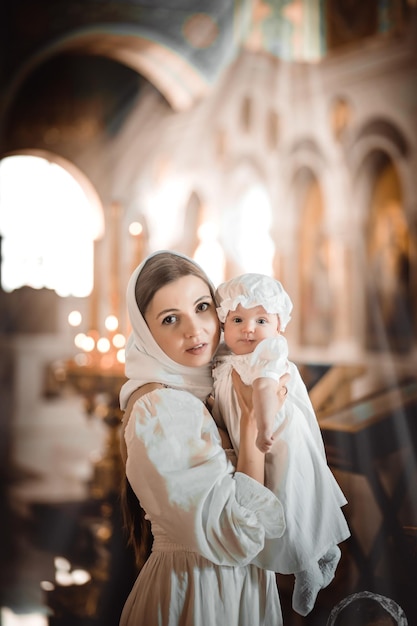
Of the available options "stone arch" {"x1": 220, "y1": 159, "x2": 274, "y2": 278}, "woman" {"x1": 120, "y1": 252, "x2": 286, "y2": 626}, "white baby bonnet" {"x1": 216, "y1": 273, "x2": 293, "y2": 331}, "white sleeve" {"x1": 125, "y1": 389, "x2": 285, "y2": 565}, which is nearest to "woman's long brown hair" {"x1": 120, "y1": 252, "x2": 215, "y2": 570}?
"woman" {"x1": 120, "y1": 252, "x2": 286, "y2": 626}

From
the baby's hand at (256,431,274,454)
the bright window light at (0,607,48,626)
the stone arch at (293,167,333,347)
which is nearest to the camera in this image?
the baby's hand at (256,431,274,454)

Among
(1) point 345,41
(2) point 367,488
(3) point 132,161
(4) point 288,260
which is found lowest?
(2) point 367,488

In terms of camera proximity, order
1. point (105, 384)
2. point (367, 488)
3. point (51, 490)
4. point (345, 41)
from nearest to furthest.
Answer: point (367, 488)
point (105, 384)
point (345, 41)
point (51, 490)

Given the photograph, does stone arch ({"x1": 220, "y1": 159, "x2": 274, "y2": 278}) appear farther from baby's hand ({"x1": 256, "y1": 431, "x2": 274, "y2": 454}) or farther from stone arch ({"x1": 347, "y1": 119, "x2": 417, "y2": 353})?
baby's hand ({"x1": 256, "y1": 431, "x2": 274, "y2": 454})

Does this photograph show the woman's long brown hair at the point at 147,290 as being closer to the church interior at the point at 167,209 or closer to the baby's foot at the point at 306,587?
the baby's foot at the point at 306,587

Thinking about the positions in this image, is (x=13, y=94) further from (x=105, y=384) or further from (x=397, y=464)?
(x=397, y=464)

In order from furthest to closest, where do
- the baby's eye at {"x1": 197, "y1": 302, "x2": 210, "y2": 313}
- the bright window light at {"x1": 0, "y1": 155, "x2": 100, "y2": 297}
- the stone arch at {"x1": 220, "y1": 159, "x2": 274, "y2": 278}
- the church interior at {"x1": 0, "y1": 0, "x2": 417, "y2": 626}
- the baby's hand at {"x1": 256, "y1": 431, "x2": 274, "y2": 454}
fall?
the bright window light at {"x1": 0, "y1": 155, "x2": 100, "y2": 297} → the stone arch at {"x1": 220, "y1": 159, "x2": 274, "y2": 278} → the church interior at {"x1": 0, "y1": 0, "x2": 417, "y2": 626} → the baby's eye at {"x1": 197, "y1": 302, "x2": 210, "y2": 313} → the baby's hand at {"x1": 256, "y1": 431, "x2": 274, "y2": 454}

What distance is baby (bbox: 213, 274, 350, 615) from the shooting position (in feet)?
4.56

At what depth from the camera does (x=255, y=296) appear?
4.70 ft

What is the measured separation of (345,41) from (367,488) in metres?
3.69

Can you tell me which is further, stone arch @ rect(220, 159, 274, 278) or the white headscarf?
stone arch @ rect(220, 159, 274, 278)

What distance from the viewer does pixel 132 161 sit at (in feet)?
20.2

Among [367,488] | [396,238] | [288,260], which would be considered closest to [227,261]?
[288,260]

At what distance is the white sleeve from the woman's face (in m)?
0.15
